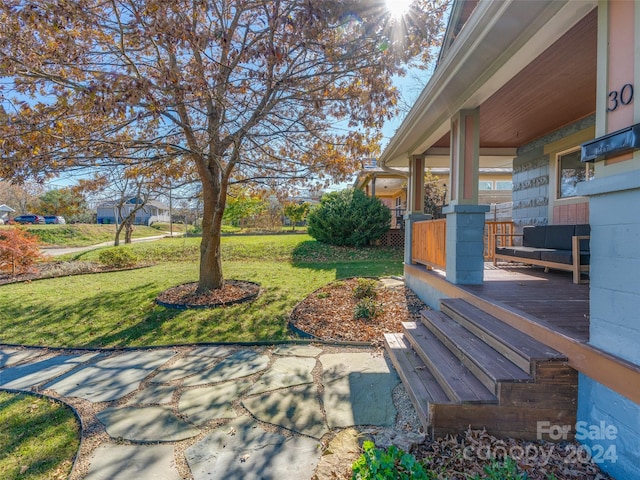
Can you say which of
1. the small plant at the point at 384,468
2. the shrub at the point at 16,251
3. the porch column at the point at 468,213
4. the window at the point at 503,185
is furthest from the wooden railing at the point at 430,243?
the window at the point at 503,185

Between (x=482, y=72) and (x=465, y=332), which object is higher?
(x=482, y=72)

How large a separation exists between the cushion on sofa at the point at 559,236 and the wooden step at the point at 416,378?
11.5 feet

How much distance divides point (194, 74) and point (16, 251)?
854 cm

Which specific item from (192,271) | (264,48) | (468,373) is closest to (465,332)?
(468,373)

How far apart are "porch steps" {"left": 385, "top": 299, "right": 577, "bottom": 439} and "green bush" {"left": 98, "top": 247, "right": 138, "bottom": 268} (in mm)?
10658

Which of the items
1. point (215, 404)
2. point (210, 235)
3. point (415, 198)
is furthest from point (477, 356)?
point (210, 235)

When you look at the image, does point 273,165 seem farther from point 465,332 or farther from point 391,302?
point 465,332

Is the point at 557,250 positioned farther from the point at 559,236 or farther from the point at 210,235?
the point at 210,235

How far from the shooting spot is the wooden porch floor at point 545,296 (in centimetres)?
255

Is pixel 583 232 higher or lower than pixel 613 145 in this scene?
lower

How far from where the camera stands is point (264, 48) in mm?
3547

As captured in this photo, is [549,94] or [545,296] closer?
[545,296]

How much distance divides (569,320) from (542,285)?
1972 mm

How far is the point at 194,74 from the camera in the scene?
416 cm
